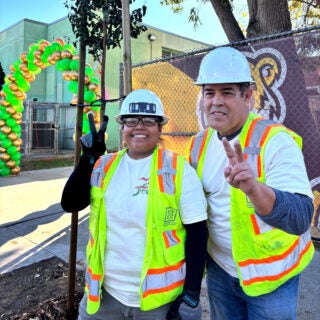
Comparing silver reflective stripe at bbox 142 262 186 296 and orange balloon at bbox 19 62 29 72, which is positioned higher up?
orange balloon at bbox 19 62 29 72

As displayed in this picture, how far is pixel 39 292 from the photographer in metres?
3.14

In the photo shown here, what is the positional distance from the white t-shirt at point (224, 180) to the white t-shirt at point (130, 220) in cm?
7

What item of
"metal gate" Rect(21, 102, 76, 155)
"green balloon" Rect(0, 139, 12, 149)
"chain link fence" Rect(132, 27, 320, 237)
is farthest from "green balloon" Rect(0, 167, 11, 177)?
"chain link fence" Rect(132, 27, 320, 237)

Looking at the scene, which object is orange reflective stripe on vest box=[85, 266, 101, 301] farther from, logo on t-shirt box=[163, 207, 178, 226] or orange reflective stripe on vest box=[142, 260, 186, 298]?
logo on t-shirt box=[163, 207, 178, 226]

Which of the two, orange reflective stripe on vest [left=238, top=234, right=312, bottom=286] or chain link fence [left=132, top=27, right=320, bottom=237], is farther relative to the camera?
chain link fence [left=132, top=27, right=320, bottom=237]

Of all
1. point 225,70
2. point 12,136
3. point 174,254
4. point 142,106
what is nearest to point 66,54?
point 12,136


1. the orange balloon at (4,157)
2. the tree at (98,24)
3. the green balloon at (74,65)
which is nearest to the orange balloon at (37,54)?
the green balloon at (74,65)

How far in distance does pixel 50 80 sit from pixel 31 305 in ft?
52.6

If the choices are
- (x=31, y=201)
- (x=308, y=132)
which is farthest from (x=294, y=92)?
(x=31, y=201)

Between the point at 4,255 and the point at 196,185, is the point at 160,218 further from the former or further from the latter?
the point at 4,255

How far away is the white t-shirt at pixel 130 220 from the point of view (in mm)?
1580

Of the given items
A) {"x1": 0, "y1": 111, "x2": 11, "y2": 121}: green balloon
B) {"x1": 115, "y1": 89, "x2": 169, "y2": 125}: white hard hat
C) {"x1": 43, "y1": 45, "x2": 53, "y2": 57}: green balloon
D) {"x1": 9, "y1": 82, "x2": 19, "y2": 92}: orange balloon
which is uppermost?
{"x1": 43, "y1": 45, "x2": 53, "y2": 57}: green balloon

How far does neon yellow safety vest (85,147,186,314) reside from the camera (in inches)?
62.5

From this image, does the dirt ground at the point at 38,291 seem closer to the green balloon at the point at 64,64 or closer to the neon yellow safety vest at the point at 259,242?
the neon yellow safety vest at the point at 259,242
